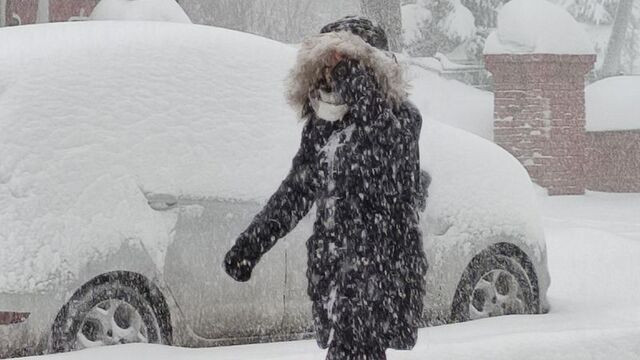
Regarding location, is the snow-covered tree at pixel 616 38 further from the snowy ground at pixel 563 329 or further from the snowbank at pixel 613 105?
the snowy ground at pixel 563 329

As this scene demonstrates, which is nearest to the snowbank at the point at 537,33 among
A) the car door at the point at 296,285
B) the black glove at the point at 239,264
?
the car door at the point at 296,285

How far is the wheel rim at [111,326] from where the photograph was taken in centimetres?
555

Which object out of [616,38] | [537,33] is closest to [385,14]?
→ [537,33]

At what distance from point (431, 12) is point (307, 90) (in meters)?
31.0

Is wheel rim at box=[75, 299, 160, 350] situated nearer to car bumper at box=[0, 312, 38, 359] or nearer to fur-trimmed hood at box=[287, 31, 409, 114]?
car bumper at box=[0, 312, 38, 359]

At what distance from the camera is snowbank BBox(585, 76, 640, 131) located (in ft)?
68.0

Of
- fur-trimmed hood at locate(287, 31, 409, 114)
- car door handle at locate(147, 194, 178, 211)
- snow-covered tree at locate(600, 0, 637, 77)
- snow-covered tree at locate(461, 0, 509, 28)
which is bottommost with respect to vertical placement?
snow-covered tree at locate(600, 0, 637, 77)

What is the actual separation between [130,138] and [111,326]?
84 centimetres

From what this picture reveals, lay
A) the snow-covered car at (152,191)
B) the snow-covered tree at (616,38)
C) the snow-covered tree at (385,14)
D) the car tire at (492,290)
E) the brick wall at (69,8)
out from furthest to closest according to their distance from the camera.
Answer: the snow-covered tree at (616,38) → the brick wall at (69,8) → the snow-covered tree at (385,14) → the car tire at (492,290) → the snow-covered car at (152,191)

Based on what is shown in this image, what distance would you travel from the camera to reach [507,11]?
67.2 feet

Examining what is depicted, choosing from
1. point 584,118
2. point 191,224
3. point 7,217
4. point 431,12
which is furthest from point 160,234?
point 431,12

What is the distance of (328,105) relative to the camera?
436 cm

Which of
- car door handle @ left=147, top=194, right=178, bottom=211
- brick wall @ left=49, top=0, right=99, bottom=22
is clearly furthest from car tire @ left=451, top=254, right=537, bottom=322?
brick wall @ left=49, top=0, right=99, bottom=22

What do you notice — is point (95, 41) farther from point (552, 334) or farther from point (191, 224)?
point (552, 334)
